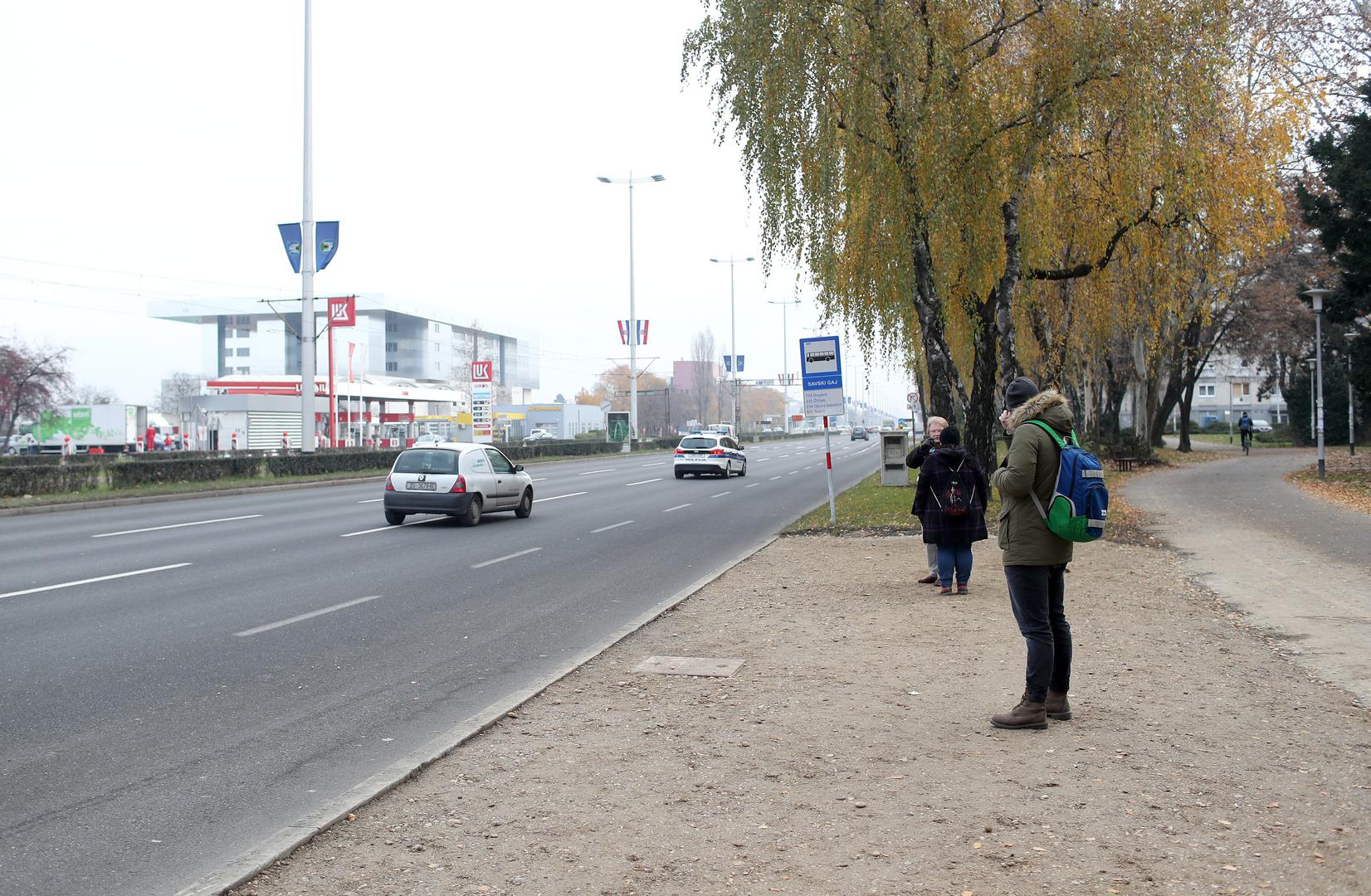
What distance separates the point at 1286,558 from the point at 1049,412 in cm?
956

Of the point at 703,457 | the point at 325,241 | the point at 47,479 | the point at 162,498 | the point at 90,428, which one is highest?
the point at 325,241

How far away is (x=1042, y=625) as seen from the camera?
20.8 feet

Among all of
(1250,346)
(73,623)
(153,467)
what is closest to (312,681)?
(73,623)

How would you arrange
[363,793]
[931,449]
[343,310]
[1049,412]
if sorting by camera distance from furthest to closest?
[343,310] < [931,449] < [1049,412] < [363,793]

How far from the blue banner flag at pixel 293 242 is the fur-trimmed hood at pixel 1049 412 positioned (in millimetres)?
32171

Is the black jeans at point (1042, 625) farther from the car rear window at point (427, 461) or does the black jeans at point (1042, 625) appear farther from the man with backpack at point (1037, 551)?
the car rear window at point (427, 461)

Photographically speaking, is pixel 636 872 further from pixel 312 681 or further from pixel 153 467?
pixel 153 467

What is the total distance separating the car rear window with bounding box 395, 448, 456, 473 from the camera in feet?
67.2

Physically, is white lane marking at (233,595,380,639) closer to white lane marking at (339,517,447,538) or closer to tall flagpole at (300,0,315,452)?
white lane marking at (339,517,447,538)

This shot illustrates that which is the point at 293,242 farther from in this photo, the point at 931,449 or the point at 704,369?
the point at 704,369

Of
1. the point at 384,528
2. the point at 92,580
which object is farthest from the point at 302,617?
the point at 384,528

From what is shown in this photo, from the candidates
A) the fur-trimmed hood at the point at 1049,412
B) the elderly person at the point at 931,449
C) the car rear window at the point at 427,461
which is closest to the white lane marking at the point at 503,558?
the car rear window at the point at 427,461

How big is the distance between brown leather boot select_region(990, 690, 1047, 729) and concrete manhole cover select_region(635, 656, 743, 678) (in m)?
2.06

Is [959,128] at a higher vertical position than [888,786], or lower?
higher
